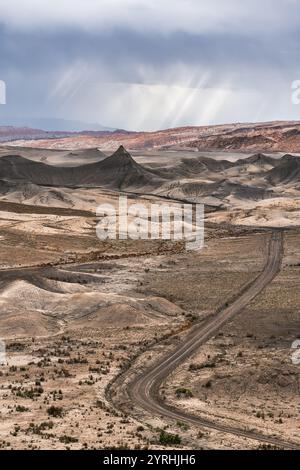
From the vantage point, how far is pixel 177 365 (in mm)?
38062

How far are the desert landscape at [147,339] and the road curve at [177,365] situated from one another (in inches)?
3.8

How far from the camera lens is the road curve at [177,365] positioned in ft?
89.7

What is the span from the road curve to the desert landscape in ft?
0.32

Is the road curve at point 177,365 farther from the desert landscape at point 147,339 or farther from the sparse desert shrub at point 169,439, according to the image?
the sparse desert shrub at point 169,439

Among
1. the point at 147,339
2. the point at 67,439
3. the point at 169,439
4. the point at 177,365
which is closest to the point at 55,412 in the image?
the point at 67,439

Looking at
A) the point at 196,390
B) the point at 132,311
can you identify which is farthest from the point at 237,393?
the point at 132,311

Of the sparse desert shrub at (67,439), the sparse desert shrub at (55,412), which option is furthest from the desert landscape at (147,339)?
the sparse desert shrub at (55,412)

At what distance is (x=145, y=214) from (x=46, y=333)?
74627 mm

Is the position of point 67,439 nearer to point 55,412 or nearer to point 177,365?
point 55,412

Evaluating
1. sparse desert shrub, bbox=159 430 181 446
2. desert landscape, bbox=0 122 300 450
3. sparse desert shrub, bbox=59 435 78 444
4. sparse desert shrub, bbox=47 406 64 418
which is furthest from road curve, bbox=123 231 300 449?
sparse desert shrub, bbox=59 435 78 444

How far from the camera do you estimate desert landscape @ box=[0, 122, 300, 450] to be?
27109 mm

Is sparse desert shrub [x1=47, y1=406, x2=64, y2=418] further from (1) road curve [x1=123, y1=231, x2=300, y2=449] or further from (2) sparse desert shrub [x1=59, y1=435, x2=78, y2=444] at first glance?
(1) road curve [x1=123, y1=231, x2=300, y2=449]

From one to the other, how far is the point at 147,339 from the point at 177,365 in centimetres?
556

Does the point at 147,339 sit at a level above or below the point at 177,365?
above
